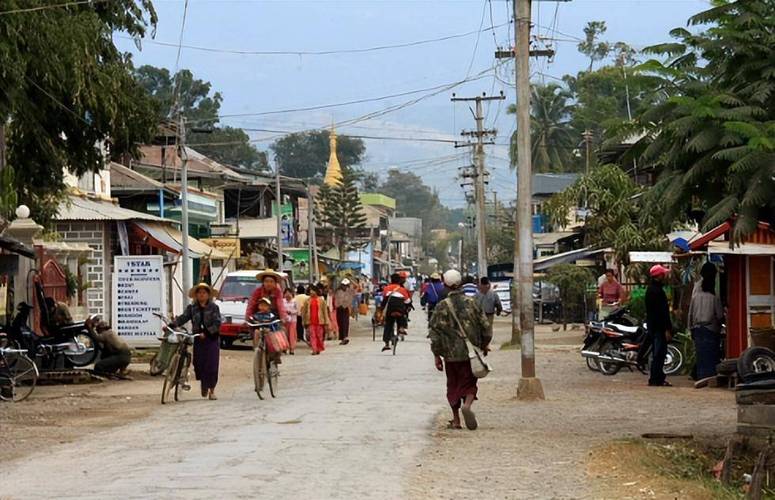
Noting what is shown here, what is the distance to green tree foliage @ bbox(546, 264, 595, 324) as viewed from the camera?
46.4 meters

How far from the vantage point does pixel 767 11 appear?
13.9 meters

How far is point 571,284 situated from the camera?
46.5 m

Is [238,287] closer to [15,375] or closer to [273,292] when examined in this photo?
[273,292]

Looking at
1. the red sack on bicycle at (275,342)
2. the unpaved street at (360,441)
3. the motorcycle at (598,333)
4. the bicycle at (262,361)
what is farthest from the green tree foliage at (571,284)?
the bicycle at (262,361)

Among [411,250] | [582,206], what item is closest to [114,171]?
[582,206]

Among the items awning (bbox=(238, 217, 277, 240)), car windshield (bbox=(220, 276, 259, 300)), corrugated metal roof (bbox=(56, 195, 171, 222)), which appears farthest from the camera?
awning (bbox=(238, 217, 277, 240))

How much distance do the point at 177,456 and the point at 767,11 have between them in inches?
300

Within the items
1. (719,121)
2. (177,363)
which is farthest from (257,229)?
(719,121)

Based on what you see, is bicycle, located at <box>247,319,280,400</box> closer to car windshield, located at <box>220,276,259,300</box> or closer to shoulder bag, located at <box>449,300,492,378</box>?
shoulder bag, located at <box>449,300,492,378</box>

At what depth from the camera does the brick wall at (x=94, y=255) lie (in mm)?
35875

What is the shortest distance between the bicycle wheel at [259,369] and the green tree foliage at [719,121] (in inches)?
270

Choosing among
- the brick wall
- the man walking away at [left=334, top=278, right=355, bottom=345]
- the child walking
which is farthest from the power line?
the man walking away at [left=334, top=278, right=355, bottom=345]

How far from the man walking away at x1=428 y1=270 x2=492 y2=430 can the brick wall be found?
22.0 meters

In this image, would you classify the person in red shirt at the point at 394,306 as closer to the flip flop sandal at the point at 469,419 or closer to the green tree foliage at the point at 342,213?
the flip flop sandal at the point at 469,419
